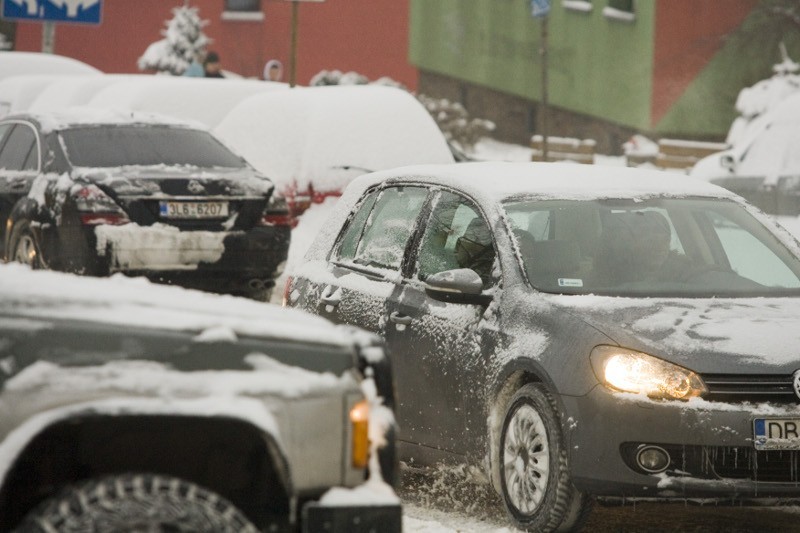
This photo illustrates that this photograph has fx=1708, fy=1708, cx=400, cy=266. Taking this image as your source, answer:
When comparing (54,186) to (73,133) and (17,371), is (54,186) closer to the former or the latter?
(73,133)

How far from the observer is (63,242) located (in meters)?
12.3

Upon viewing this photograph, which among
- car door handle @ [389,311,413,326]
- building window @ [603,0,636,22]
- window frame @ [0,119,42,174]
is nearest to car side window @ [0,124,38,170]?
window frame @ [0,119,42,174]

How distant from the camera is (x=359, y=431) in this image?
4.26 meters

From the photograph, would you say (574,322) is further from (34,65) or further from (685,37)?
(685,37)

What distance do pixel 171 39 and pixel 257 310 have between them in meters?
40.5

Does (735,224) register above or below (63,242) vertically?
above

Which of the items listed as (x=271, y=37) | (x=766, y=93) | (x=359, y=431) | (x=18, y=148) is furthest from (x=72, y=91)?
Result: (x=359, y=431)

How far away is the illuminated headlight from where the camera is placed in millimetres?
6219

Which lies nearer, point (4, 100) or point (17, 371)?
point (17, 371)

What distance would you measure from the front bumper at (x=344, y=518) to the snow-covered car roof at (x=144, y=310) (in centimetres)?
42

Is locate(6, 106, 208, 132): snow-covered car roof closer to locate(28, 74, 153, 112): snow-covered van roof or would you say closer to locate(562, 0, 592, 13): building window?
locate(28, 74, 153, 112): snow-covered van roof

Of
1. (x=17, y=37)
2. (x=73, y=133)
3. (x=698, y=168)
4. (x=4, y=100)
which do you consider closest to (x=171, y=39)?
(x=17, y=37)

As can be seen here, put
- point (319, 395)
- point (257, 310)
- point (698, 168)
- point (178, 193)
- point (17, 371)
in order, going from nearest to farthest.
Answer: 1. point (17, 371)
2. point (319, 395)
3. point (257, 310)
4. point (178, 193)
5. point (698, 168)

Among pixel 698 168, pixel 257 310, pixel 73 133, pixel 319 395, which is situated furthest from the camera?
pixel 698 168
